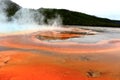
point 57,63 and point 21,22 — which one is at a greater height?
point 57,63

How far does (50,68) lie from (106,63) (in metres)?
3.02

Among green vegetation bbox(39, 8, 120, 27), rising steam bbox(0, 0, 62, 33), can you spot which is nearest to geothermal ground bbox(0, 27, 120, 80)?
rising steam bbox(0, 0, 62, 33)

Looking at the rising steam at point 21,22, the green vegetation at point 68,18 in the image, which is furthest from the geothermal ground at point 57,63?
the green vegetation at point 68,18

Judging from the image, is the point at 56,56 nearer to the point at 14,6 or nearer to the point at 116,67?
the point at 116,67

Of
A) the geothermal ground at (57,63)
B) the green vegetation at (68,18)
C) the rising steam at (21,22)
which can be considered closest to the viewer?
the geothermal ground at (57,63)

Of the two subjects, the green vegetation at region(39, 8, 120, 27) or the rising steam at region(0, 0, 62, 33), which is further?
the green vegetation at region(39, 8, 120, 27)

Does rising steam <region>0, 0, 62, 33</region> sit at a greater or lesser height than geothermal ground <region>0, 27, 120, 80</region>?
lesser

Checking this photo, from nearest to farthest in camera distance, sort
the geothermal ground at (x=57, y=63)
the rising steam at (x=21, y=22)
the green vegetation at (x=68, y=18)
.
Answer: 1. the geothermal ground at (x=57, y=63)
2. the rising steam at (x=21, y=22)
3. the green vegetation at (x=68, y=18)

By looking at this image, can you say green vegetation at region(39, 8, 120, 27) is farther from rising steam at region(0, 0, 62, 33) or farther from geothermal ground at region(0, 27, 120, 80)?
geothermal ground at region(0, 27, 120, 80)

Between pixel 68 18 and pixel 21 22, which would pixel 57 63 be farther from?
pixel 68 18

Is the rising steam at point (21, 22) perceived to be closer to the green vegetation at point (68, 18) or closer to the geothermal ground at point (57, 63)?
the green vegetation at point (68, 18)

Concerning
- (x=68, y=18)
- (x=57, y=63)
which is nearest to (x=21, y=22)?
(x=68, y=18)

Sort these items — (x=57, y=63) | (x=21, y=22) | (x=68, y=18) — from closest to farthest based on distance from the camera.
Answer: (x=57, y=63) < (x=21, y=22) < (x=68, y=18)

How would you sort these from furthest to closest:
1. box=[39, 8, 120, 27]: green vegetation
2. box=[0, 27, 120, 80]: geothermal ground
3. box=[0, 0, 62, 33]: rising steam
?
box=[39, 8, 120, 27]: green vegetation, box=[0, 0, 62, 33]: rising steam, box=[0, 27, 120, 80]: geothermal ground
